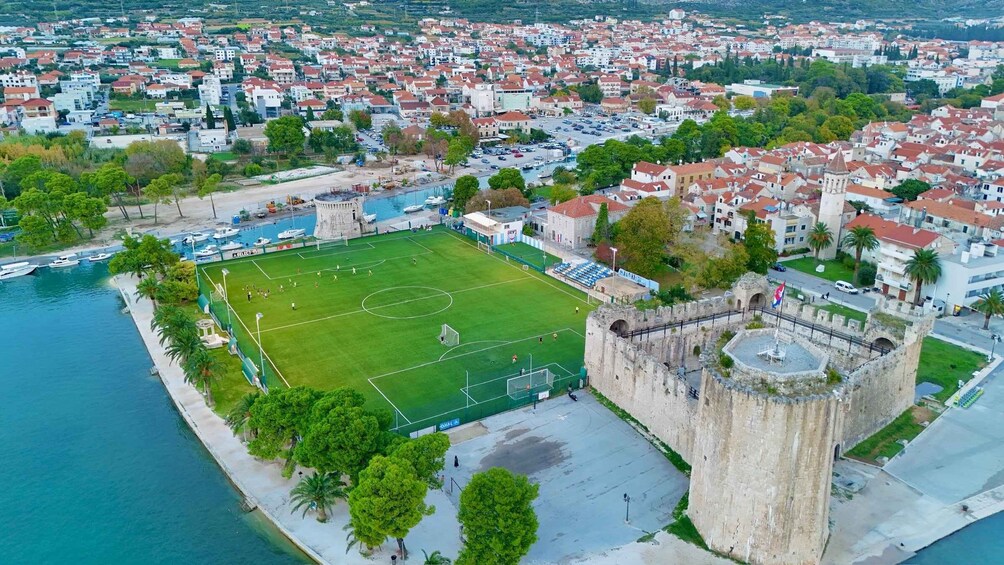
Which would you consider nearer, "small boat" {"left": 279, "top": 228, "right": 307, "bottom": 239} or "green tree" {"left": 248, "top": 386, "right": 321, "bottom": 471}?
"green tree" {"left": 248, "top": 386, "right": 321, "bottom": 471}

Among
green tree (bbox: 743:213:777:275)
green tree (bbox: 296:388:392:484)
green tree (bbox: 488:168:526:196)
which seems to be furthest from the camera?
green tree (bbox: 488:168:526:196)

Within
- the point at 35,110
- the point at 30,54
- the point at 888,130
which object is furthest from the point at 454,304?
the point at 30,54

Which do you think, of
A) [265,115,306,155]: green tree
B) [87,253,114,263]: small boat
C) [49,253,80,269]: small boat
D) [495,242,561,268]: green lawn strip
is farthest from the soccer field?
[265,115,306,155]: green tree

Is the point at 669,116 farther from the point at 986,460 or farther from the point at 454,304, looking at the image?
the point at 986,460

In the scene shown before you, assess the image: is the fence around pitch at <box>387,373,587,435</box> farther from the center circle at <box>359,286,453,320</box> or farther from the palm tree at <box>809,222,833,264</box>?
the palm tree at <box>809,222,833,264</box>

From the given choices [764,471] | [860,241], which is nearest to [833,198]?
[860,241]

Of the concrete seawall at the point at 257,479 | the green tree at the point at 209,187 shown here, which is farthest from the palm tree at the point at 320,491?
the green tree at the point at 209,187

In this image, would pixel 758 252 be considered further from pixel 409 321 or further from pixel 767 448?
pixel 767 448
